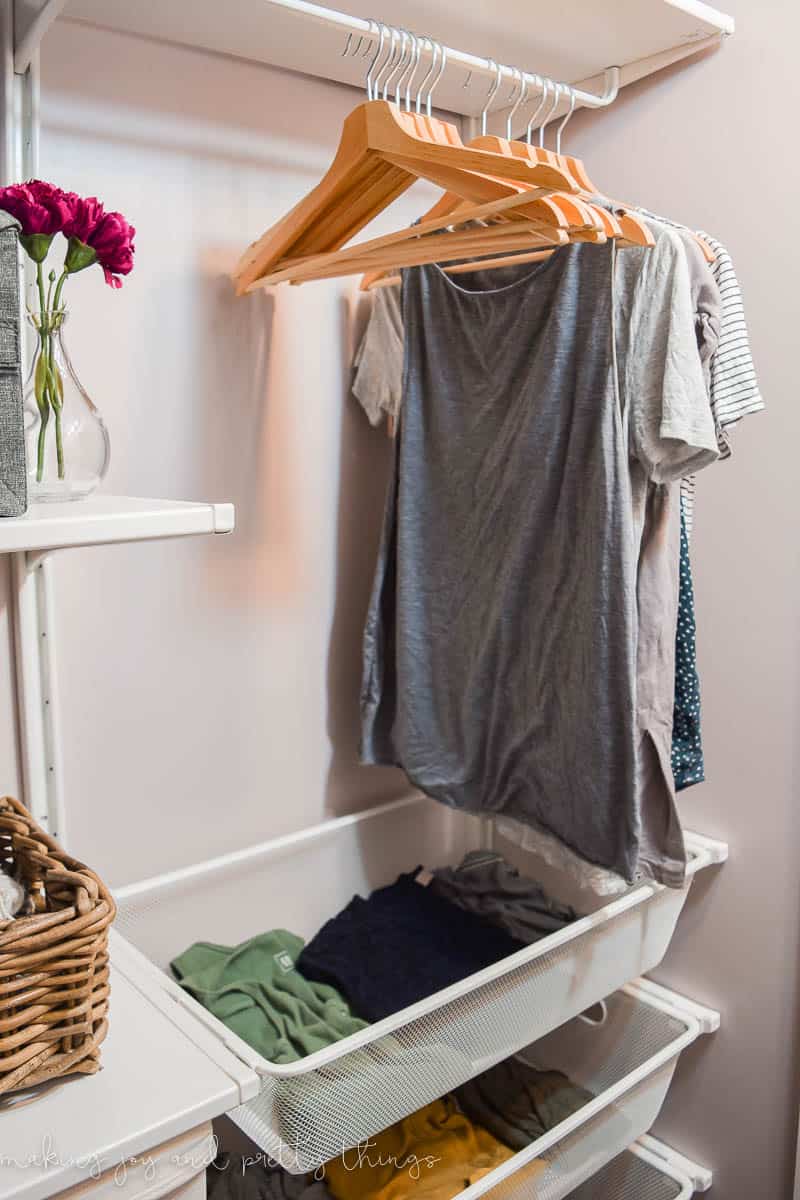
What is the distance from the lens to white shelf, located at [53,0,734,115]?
1.12 m

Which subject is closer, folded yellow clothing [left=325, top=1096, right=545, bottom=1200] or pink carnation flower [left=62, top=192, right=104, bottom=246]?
pink carnation flower [left=62, top=192, right=104, bottom=246]

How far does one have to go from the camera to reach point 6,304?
75cm

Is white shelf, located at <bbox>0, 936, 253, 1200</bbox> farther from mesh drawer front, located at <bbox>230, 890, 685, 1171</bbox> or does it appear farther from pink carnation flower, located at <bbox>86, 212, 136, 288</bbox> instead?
pink carnation flower, located at <bbox>86, 212, 136, 288</bbox>

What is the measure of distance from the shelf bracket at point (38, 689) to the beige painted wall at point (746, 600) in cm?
94

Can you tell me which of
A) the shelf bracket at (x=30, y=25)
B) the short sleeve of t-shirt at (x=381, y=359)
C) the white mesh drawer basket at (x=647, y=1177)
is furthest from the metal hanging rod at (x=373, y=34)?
the white mesh drawer basket at (x=647, y=1177)

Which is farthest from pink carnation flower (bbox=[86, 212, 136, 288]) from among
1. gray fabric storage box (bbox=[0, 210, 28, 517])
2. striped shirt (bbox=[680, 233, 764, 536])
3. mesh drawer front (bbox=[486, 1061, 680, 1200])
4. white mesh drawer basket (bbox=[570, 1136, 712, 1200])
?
white mesh drawer basket (bbox=[570, 1136, 712, 1200])

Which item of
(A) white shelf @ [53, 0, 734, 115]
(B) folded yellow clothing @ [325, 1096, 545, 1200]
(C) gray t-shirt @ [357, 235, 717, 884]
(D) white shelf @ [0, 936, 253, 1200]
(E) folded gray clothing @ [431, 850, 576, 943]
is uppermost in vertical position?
(A) white shelf @ [53, 0, 734, 115]

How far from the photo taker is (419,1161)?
4.04ft

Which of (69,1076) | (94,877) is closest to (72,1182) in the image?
Answer: (69,1076)

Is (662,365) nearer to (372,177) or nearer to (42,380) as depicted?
(372,177)

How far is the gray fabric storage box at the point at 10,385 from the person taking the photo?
750 millimetres

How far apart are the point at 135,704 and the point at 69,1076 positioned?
58cm

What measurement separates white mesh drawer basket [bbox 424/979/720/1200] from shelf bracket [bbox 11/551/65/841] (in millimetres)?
687

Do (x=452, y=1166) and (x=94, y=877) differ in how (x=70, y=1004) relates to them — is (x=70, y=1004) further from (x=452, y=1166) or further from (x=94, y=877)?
(x=452, y=1166)
